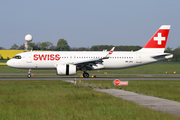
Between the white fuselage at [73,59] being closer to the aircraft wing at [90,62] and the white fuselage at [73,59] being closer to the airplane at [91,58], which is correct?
the airplane at [91,58]

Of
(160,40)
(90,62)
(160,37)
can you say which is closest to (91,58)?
A: (90,62)

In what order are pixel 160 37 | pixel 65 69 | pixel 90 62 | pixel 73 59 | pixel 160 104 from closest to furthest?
pixel 160 104, pixel 65 69, pixel 90 62, pixel 73 59, pixel 160 37

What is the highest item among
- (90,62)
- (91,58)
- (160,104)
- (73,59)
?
(91,58)

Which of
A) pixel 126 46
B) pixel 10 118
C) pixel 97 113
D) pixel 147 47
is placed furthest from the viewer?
pixel 126 46

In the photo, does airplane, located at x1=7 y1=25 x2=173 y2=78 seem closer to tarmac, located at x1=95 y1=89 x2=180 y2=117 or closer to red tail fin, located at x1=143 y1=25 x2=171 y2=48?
red tail fin, located at x1=143 y1=25 x2=171 y2=48

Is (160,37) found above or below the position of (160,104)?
above

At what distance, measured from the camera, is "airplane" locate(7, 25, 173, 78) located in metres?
40.7

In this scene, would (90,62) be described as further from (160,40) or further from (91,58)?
(160,40)

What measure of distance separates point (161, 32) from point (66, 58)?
16059 millimetres

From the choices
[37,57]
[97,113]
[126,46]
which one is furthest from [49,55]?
[126,46]

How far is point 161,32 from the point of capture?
4366 cm

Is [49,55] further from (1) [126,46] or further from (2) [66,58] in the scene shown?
(1) [126,46]

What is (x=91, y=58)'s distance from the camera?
41.9 metres

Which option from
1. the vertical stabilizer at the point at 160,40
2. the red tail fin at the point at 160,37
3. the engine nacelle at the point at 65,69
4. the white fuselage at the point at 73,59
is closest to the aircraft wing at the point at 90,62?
the white fuselage at the point at 73,59
